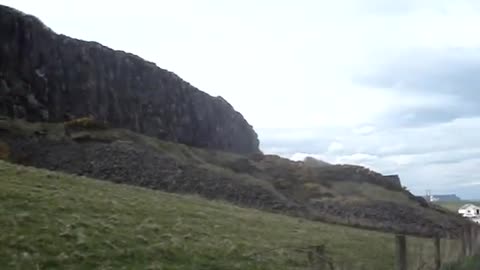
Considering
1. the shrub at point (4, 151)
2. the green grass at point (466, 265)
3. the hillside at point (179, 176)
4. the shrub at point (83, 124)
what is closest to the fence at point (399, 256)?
the green grass at point (466, 265)

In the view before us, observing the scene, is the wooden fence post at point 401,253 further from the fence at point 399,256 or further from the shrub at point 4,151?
the shrub at point 4,151

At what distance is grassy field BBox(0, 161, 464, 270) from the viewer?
55.0ft

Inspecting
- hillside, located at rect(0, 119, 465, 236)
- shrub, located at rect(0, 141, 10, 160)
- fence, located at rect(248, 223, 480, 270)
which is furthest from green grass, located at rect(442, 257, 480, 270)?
shrub, located at rect(0, 141, 10, 160)

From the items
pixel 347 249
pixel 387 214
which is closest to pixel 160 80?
pixel 387 214

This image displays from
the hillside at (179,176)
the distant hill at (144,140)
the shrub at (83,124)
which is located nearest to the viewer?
the hillside at (179,176)

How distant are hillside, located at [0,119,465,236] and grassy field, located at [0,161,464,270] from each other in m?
20.3

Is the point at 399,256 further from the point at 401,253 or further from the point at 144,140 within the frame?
the point at 144,140

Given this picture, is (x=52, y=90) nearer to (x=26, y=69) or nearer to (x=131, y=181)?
(x=26, y=69)

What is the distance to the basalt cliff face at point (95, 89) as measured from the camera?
255 ft

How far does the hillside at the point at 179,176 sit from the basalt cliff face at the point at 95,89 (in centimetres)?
776

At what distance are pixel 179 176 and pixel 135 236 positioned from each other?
3737 cm

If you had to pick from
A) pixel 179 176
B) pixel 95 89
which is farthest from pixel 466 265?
pixel 95 89

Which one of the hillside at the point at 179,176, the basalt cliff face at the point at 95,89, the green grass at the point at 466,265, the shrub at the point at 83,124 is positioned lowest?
the green grass at the point at 466,265

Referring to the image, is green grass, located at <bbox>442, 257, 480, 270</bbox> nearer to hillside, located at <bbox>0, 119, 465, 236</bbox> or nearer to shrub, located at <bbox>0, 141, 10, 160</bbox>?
hillside, located at <bbox>0, 119, 465, 236</bbox>
